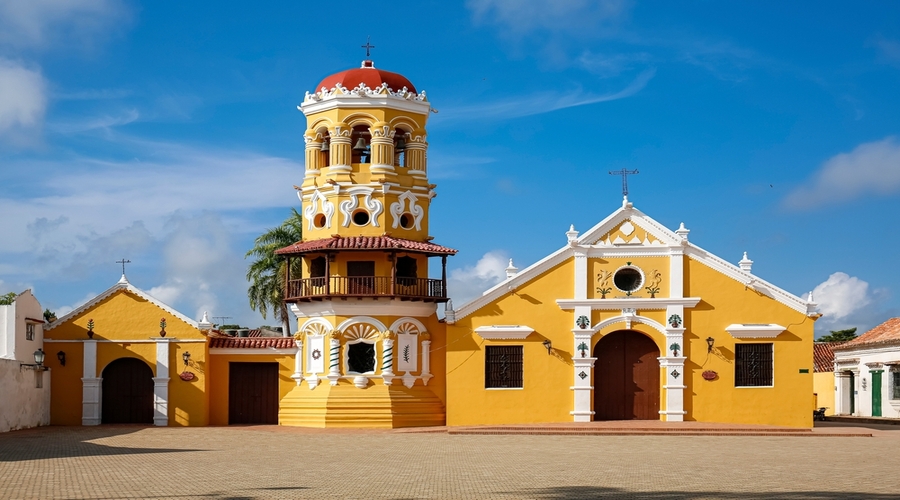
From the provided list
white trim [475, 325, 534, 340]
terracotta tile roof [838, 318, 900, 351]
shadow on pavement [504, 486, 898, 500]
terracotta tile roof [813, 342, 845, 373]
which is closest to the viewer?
shadow on pavement [504, 486, 898, 500]

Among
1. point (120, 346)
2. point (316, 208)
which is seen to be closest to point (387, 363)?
point (316, 208)

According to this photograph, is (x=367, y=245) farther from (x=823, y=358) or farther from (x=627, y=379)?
(x=823, y=358)

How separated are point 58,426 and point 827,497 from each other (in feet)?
80.3

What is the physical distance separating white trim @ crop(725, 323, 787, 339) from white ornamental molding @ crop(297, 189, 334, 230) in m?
12.4

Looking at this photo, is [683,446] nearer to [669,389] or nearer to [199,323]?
[669,389]

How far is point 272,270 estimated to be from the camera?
1869 inches

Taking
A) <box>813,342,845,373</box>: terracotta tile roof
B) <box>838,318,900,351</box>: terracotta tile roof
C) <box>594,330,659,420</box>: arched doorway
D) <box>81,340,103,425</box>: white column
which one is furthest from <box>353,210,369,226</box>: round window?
<box>813,342,845,373</box>: terracotta tile roof

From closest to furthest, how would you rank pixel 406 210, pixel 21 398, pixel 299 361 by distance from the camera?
pixel 21 398, pixel 299 361, pixel 406 210

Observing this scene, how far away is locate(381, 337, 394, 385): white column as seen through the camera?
109 ft

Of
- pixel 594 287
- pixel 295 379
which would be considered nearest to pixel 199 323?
pixel 295 379

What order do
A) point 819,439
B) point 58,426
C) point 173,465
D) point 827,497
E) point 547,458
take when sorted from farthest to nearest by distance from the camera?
point 58,426 < point 819,439 < point 547,458 < point 173,465 < point 827,497

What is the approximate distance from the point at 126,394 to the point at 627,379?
1517cm

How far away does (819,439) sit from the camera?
29.5 metres

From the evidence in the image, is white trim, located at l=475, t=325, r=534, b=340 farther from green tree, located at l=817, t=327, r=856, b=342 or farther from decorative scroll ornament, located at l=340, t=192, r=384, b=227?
green tree, located at l=817, t=327, r=856, b=342
